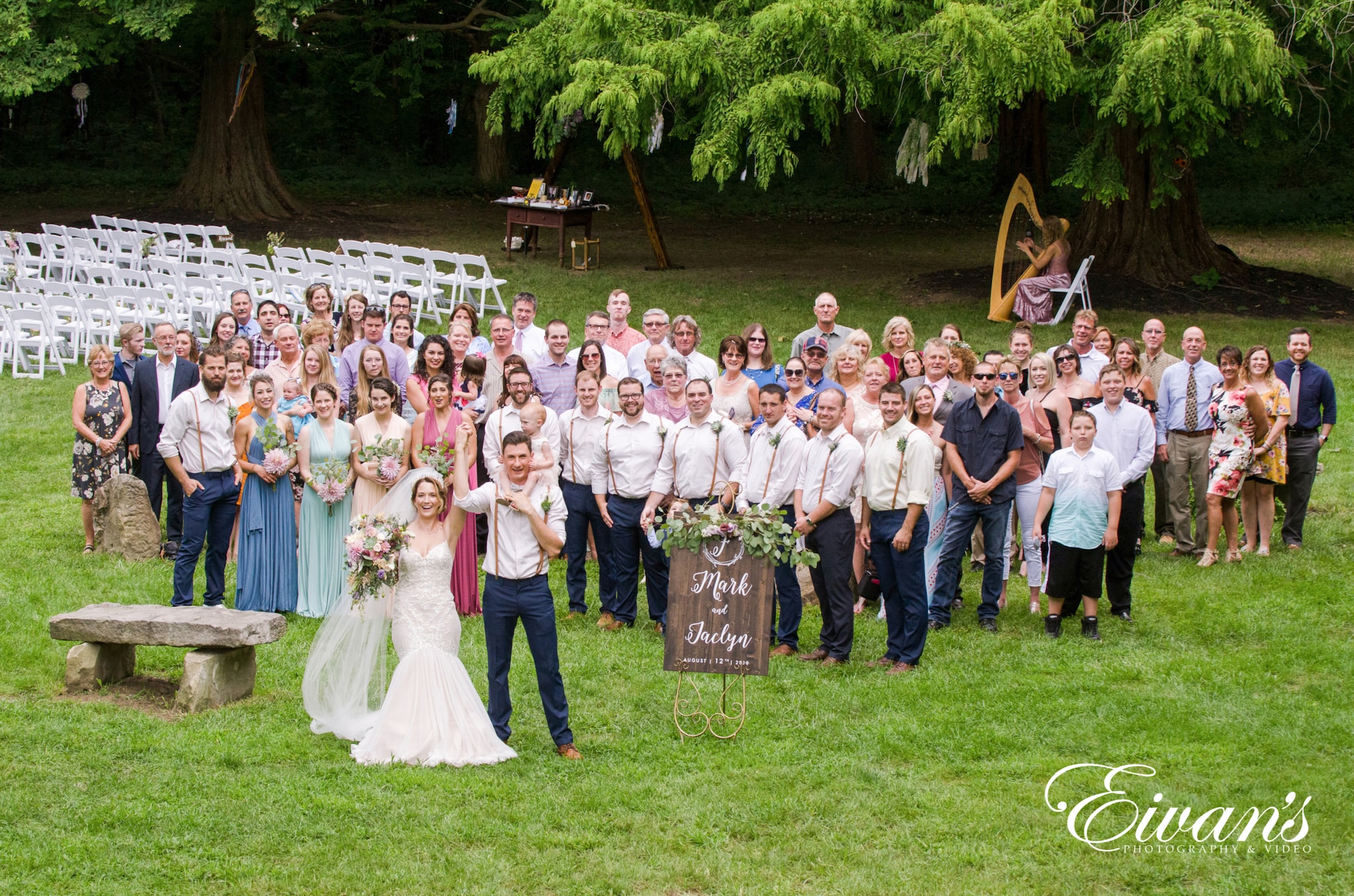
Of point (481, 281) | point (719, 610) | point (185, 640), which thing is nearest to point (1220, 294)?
point (481, 281)

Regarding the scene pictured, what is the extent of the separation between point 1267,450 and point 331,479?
6.65 m

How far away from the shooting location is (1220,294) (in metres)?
18.5

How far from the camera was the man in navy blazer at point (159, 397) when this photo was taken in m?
10.4

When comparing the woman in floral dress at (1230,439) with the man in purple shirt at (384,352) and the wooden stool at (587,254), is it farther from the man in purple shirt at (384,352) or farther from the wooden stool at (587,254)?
the wooden stool at (587,254)

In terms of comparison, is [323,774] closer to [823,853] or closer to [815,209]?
[823,853]

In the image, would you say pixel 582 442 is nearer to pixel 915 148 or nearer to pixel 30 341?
pixel 30 341

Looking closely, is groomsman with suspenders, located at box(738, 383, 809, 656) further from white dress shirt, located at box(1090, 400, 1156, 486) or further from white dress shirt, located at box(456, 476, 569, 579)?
white dress shirt, located at box(1090, 400, 1156, 486)

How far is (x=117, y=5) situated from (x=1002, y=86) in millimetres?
15704

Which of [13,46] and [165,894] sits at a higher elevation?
[13,46]

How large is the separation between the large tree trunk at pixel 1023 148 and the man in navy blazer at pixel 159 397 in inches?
796

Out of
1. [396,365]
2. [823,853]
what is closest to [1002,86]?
[396,365]

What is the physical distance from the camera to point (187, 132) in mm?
34812

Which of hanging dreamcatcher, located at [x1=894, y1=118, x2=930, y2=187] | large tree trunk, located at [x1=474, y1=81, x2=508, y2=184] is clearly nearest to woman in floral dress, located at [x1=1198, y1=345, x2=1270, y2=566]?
hanging dreamcatcher, located at [x1=894, y1=118, x2=930, y2=187]

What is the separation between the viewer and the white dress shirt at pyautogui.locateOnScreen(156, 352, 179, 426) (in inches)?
410
